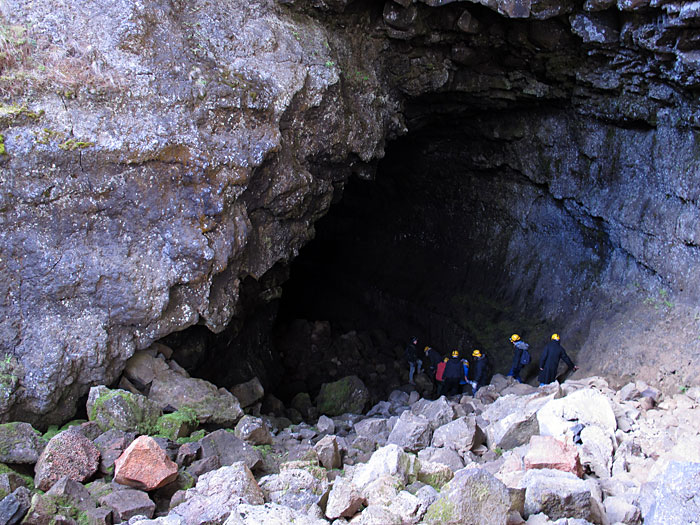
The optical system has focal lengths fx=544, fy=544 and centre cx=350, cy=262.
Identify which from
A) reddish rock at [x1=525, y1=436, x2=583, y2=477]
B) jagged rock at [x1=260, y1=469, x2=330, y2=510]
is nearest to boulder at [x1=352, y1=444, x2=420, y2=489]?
jagged rock at [x1=260, y1=469, x2=330, y2=510]

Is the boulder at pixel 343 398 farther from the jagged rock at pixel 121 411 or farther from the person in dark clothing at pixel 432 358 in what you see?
the jagged rock at pixel 121 411

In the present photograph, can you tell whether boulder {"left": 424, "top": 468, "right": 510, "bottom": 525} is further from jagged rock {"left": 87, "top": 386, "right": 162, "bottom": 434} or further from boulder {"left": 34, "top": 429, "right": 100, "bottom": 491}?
jagged rock {"left": 87, "top": 386, "right": 162, "bottom": 434}

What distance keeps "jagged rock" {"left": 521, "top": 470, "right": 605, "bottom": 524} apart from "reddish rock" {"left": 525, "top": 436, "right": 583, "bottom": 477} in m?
0.66

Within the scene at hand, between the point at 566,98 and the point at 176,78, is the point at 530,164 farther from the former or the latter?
the point at 176,78

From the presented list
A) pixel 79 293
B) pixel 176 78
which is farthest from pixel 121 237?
pixel 176 78

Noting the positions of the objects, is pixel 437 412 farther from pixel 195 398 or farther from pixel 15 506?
pixel 15 506

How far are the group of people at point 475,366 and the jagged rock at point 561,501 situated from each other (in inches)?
184

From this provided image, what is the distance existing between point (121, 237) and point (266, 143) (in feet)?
6.92

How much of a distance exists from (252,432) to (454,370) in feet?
15.9

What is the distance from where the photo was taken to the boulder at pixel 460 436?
572 centimetres

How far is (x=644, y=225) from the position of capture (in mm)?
8484

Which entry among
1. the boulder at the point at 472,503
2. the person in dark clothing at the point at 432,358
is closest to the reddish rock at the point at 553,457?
the boulder at the point at 472,503

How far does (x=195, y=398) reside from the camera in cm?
626

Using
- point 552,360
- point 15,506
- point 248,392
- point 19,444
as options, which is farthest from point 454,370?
point 15,506
